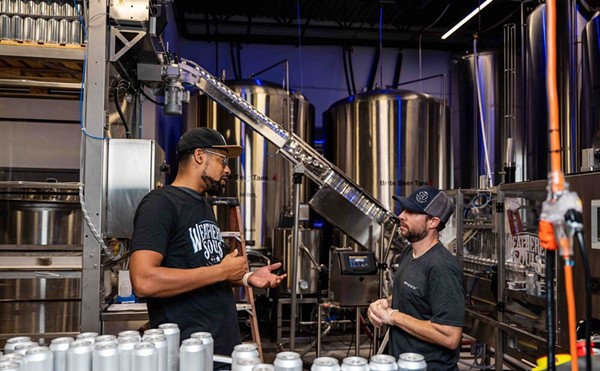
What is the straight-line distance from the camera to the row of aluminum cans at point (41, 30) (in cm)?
232

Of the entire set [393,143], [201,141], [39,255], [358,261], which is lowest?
[358,261]

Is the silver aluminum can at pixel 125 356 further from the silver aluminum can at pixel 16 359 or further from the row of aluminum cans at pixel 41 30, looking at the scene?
the row of aluminum cans at pixel 41 30

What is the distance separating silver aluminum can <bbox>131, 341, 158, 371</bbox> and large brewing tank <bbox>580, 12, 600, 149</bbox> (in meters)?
3.39

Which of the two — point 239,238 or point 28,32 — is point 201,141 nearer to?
point 28,32

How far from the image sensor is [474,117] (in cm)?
644

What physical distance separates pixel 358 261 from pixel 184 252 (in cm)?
261

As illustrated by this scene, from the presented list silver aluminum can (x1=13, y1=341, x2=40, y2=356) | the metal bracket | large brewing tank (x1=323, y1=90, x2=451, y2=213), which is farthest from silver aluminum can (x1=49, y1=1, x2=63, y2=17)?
large brewing tank (x1=323, y1=90, x2=451, y2=213)

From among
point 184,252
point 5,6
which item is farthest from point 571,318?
point 5,6

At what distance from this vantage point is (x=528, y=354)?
3393 millimetres

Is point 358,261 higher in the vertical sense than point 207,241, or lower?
lower

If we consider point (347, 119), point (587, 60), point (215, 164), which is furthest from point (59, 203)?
point (587, 60)

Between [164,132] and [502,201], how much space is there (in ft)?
13.9

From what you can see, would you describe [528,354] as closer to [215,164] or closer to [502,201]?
[502,201]

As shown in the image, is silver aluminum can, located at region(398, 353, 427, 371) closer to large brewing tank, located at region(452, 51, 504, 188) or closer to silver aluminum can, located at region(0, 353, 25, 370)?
silver aluminum can, located at region(0, 353, 25, 370)
